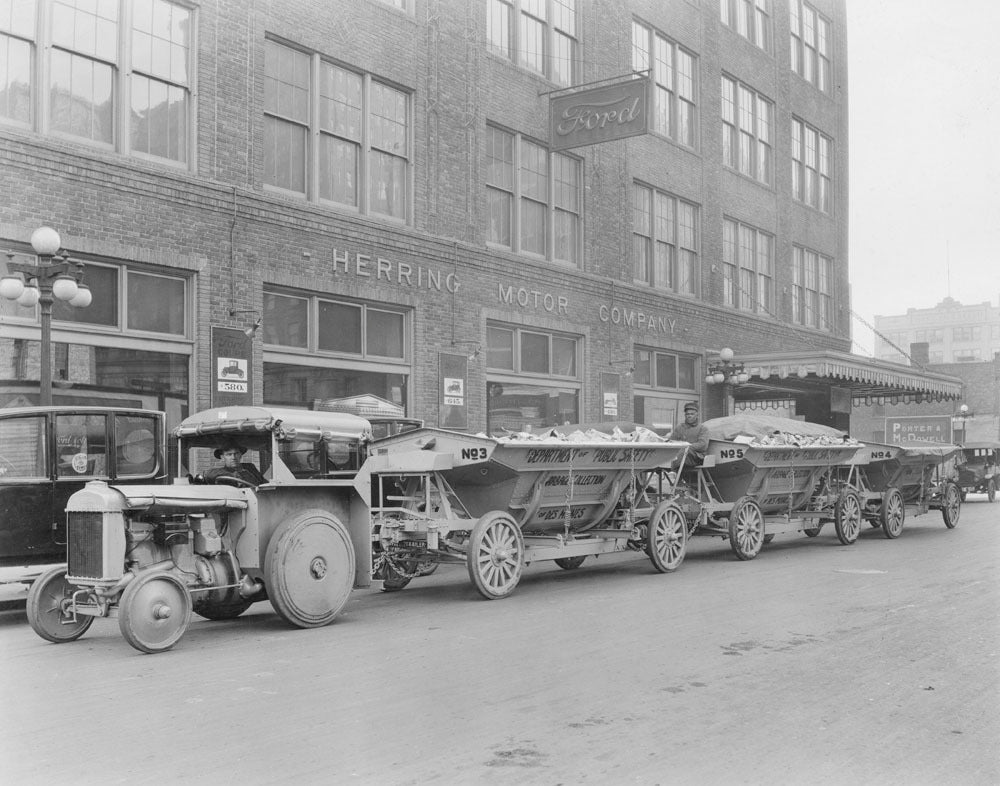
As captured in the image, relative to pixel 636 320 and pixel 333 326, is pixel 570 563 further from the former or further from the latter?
pixel 636 320

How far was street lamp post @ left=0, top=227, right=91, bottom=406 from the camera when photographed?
11.1 meters

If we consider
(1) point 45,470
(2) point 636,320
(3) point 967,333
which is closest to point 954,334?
(3) point 967,333

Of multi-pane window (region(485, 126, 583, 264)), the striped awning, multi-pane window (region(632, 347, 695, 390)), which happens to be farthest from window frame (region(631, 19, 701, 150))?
the striped awning

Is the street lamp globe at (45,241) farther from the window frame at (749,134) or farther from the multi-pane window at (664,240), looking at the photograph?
the window frame at (749,134)

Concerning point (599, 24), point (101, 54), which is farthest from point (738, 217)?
point (101, 54)

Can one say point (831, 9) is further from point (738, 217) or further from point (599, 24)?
point (599, 24)

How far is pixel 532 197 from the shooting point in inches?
834

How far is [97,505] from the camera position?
Result: 7.77 meters

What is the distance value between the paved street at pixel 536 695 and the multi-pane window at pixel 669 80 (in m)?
17.4

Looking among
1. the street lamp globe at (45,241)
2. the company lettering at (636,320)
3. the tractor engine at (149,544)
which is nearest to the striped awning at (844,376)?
the company lettering at (636,320)

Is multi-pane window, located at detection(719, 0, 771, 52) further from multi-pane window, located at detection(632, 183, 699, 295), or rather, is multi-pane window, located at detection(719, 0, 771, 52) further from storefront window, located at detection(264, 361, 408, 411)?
storefront window, located at detection(264, 361, 408, 411)

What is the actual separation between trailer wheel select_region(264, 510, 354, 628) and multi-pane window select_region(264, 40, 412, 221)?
28.1 ft

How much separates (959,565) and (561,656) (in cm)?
808

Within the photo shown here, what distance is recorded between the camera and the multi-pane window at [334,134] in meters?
16.2
